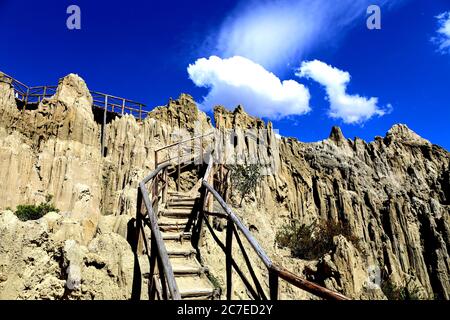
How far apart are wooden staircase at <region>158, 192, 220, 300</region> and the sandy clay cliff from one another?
0.73m

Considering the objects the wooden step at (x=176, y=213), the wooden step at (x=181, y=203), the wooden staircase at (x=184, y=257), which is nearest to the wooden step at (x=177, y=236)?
the wooden staircase at (x=184, y=257)

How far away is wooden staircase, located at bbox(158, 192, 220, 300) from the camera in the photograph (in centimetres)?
518

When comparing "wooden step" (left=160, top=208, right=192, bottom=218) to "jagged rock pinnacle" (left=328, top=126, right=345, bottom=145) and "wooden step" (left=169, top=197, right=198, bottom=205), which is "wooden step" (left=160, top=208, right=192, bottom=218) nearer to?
"wooden step" (left=169, top=197, right=198, bottom=205)

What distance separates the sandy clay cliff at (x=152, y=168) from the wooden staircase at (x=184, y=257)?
0.73 m

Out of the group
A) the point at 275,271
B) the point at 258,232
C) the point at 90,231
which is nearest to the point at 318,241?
the point at 258,232

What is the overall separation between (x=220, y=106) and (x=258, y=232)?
18239mm

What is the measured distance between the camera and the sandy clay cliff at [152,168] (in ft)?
18.1

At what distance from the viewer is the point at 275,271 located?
3936 mm

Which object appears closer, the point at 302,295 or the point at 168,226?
the point at 168,226

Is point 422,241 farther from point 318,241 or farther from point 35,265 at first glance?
point 35,265

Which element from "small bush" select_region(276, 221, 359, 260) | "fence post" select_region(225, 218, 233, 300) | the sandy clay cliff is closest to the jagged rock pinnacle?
the sandy clay cliff

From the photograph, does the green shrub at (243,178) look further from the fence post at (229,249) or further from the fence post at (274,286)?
the fence post at (274,286)

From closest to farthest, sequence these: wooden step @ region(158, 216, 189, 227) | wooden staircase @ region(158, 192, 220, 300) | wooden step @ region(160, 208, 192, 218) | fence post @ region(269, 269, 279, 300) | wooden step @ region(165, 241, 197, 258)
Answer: fence post @ region(269, 269, 279, 300), wooden staircase @ region(158, 192, 220, 300), wooden step @ region(165, 241, 197, 258), wooden step @ region(158, 216, 189, 227), wooden step @ region(160, 208, 192, 218)

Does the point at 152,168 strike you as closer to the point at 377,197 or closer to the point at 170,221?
the point at 170,221
